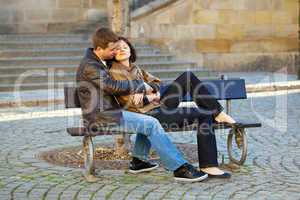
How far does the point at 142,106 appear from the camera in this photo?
651 centimetres

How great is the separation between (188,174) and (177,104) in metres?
0.78

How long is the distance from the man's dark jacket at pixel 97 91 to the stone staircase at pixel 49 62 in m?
8.53

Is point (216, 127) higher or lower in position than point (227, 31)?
lower

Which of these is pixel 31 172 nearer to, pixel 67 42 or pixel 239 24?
pixel 67 42

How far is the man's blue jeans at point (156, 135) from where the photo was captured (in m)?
6.12

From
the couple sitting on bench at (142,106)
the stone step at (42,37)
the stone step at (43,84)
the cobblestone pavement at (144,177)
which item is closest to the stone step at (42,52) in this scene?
the stone step at (42,37)

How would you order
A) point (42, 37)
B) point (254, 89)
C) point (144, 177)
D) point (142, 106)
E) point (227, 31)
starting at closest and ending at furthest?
point (144, 177) < point (142, 106) < point (254, 89) < point (42, 37) < point (227, 31)

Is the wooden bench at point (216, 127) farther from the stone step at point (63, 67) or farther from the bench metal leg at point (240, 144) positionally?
the stone step at point (63, 67)

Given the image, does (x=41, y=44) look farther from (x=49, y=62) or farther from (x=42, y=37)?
(x=49, y=62)

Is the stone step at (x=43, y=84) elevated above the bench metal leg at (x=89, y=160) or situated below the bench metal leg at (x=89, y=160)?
above

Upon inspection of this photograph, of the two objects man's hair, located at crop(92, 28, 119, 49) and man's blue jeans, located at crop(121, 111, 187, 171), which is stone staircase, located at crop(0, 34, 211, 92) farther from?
man's blue jeans, located at crop(121, 111, 187, 171)

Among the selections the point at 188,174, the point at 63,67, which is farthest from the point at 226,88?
the point at 63,67

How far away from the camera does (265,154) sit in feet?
24.8

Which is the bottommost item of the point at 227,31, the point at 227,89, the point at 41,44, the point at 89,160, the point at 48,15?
the point at 89,160
